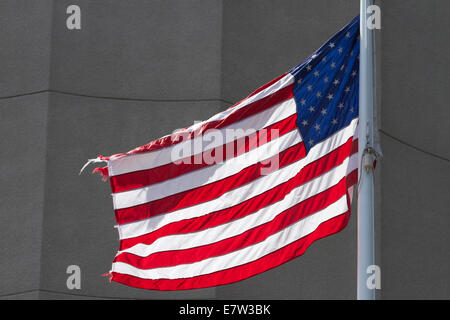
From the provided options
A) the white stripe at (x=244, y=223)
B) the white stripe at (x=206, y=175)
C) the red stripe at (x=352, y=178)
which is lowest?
the white stripe at (x=244, y=223)

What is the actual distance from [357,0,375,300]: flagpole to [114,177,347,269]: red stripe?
23cm

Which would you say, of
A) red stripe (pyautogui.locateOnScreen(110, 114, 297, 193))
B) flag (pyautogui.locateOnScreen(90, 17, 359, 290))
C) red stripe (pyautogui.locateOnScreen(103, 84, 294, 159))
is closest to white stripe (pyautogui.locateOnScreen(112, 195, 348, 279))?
flag (pyautogui.locateOnScreen(90, 17, 359, 290))

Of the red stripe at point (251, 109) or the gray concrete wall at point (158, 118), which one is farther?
the gray concrete wall at point (158, 118)

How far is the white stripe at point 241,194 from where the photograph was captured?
8555 mm

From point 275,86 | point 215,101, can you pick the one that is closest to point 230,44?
point 215,101

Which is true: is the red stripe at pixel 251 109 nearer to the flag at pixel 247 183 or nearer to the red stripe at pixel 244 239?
the flag at pixel 247 183

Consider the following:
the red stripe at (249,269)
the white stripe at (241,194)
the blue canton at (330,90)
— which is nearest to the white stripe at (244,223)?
the white stripe at (241,194)

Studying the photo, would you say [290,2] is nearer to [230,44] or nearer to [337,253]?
[230,44]

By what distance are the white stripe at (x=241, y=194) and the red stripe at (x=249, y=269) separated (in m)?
0.45

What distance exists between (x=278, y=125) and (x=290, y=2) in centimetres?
471

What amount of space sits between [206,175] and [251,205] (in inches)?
22.0

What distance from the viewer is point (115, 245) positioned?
12.2m

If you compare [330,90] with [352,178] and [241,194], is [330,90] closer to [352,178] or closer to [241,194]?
[352,178]

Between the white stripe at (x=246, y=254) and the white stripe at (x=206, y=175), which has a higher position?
the white stripe at (x=206, y=175)
